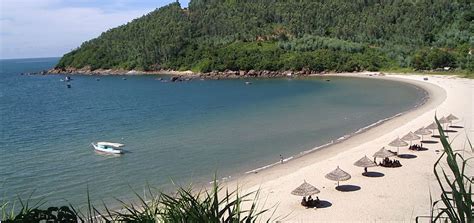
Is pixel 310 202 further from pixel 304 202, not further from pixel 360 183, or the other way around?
pixel 360 183

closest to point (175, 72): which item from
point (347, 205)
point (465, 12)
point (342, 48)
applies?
point (342, 48)

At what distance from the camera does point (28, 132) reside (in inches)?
1777

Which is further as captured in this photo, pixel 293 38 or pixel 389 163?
pixel 293 38

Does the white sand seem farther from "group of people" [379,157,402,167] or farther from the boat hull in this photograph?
the boat hull

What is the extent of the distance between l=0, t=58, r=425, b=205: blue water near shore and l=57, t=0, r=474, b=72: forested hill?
1853 cm

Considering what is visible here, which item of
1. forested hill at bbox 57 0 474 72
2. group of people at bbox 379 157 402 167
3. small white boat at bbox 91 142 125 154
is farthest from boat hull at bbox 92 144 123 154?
forested hill at bbox 57 0 474 72

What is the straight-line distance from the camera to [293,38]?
118 metres

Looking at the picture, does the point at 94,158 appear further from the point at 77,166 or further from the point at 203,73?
the point at 203,73

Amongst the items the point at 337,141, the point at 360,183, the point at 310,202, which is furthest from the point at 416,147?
the point at 310,202

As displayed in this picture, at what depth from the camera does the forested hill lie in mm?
97125

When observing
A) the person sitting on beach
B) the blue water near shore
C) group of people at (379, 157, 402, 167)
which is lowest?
the blue water near shore

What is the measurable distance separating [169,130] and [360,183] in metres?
24.8

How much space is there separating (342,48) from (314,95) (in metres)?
42.2

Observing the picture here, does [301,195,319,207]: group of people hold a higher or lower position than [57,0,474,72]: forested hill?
lower
